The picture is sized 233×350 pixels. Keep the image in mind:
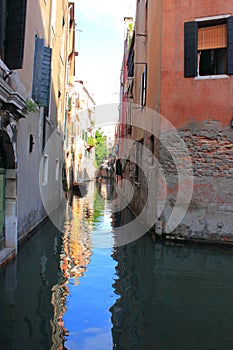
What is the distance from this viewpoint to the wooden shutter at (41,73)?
799 cm

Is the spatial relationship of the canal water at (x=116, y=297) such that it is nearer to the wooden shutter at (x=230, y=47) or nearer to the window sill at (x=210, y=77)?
the window sill at (x=210, y=77)

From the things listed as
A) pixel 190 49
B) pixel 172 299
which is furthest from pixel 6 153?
pixel 190 49

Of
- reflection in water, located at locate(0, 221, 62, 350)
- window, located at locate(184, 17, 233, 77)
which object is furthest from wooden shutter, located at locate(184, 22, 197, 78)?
reflection in water, located at locate(0, 221, 62, 350)

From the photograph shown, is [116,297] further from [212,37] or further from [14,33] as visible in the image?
[212,37]

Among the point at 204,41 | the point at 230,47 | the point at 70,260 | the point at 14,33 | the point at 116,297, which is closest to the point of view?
the point at 116,297

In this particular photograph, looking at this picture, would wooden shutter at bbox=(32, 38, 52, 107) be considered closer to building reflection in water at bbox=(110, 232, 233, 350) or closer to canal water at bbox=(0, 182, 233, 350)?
canal water at bbox=(0, 182, 233, 350)

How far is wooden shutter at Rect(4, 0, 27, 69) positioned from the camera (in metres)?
5.71

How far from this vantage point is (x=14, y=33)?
5.71 meters

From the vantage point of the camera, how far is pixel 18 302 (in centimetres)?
420

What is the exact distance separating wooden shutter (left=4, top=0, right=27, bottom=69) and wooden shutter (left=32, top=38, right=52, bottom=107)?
7.13 ft

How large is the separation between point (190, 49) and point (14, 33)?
4.57m

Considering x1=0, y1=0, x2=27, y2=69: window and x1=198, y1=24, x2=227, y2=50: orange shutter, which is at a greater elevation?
x1=198, y1=24, x2=227, y2=50: orange shutter

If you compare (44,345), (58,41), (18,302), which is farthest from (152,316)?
(58,41)

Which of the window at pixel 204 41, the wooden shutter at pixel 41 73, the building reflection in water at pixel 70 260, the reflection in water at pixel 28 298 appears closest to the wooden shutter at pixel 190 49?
the window at pixel 204 41
